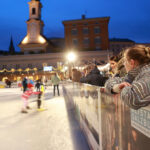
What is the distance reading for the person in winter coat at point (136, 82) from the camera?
3.93 feet

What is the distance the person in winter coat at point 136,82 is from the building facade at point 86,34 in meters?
43.1

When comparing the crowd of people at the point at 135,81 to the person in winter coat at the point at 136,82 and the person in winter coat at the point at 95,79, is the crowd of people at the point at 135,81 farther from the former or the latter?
the person in winter coat at the point at 95,79

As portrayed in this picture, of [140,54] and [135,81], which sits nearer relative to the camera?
[135,81]

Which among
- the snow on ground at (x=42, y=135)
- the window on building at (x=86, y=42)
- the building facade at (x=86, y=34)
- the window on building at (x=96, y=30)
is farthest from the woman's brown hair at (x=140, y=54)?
the window on building at (x=96, y=30)

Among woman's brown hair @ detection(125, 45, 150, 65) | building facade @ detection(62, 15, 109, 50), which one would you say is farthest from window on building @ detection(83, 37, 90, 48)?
woman's brown hair @ detection(125, 45, 150, 65)

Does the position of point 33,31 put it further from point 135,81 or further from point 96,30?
point 135,81

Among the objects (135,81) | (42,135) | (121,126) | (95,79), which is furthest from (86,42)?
(135,81)

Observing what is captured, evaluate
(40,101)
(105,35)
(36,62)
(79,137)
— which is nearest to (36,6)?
(36,62)

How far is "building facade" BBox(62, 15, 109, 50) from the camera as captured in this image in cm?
4475

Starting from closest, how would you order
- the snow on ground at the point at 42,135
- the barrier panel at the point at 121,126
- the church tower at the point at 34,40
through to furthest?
the barrier panel at the point at 121,126, the snow on ground at the point at 42,135, the church tower at the point at 34,40

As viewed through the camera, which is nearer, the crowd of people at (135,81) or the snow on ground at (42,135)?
the crowd of people at (135,81)

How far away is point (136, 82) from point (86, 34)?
4569cm

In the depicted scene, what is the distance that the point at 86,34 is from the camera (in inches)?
1795

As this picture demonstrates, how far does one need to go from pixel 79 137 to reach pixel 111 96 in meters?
→ 2.23
